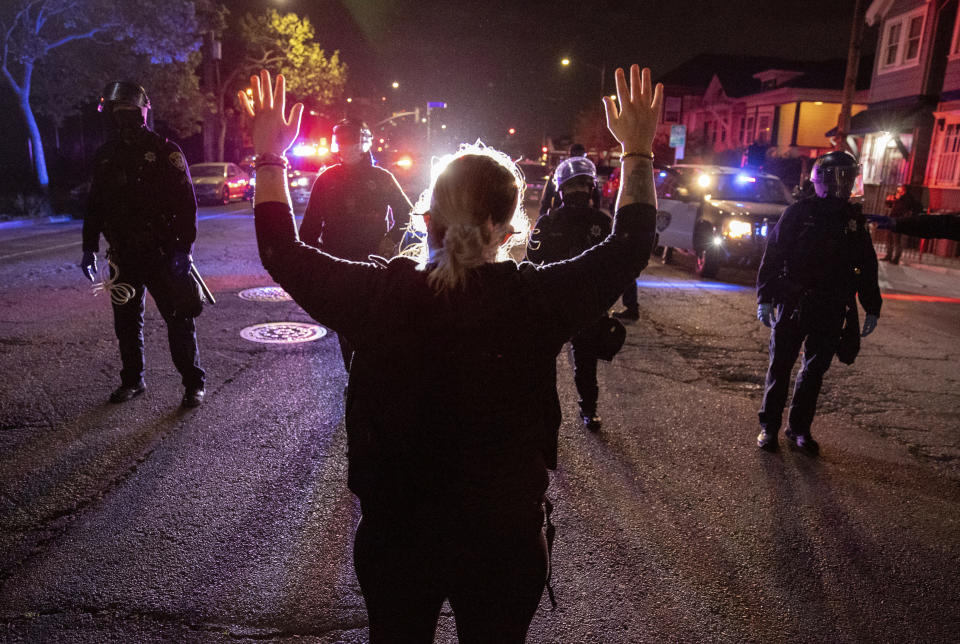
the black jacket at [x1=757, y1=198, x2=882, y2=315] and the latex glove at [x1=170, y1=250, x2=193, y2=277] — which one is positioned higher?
the black jacket at [x1=757, y1=198, x2=882, y2=315]

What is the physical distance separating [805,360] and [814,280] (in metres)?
0.61

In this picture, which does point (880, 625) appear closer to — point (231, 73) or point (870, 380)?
point (870, 380)

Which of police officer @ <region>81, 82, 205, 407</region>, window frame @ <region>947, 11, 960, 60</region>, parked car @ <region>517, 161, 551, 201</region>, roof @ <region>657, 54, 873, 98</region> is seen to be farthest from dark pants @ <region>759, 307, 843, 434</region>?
roof @ <region>657, 54, 873, 98</region>

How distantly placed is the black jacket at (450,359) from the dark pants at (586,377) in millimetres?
3383

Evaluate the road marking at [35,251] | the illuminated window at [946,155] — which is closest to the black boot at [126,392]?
the road marking at [35,251]

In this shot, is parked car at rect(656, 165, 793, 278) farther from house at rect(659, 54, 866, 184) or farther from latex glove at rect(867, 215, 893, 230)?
house at rect(659, 54, 866, 184)

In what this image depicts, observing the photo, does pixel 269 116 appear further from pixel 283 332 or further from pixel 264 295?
pixel 264 295

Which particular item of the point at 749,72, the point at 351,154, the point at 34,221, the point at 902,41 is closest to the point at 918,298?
the point at 351,154

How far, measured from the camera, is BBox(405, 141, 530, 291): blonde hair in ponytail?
5.05ft

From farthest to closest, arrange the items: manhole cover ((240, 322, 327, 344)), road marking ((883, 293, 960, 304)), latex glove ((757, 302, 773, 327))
A: road marking ((883, 293, 960, 304)) → manhole cover ((240, 322, 327, 344)) → latex glove ((757, 302, 773, 327))

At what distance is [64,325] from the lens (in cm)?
775

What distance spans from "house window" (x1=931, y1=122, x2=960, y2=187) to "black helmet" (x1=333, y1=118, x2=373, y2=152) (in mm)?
20214

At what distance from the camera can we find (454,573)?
5.40 ft

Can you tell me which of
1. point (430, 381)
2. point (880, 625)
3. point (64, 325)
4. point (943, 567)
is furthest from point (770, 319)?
point (64, 325)
